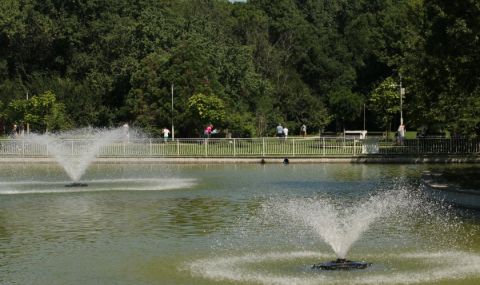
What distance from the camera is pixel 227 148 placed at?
50531mm

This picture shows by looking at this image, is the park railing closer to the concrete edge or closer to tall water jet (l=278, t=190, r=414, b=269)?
the concrete edge

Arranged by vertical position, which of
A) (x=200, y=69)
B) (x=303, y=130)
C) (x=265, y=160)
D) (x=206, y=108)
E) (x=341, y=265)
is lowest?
(x=341, y=265)

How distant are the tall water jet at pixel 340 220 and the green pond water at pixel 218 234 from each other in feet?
0.40

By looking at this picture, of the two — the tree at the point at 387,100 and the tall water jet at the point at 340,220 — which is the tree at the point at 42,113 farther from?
the tall water jet at the point at 340,220

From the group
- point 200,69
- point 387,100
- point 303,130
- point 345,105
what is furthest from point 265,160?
point 345,105

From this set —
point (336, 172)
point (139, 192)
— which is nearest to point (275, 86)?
point (336, 172)

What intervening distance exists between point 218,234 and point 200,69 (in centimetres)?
4989

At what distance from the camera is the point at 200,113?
6450 centimetres

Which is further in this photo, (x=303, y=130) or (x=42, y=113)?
(x=303, y=130)

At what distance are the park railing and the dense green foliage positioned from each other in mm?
3387

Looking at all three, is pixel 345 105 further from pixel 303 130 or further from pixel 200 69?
pixel 200 69

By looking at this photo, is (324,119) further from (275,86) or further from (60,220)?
(60,220)

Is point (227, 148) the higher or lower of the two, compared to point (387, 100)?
lower

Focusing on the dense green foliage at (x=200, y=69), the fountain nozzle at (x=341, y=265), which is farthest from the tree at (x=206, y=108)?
the fountain nozzle at (x=341, y=265)
